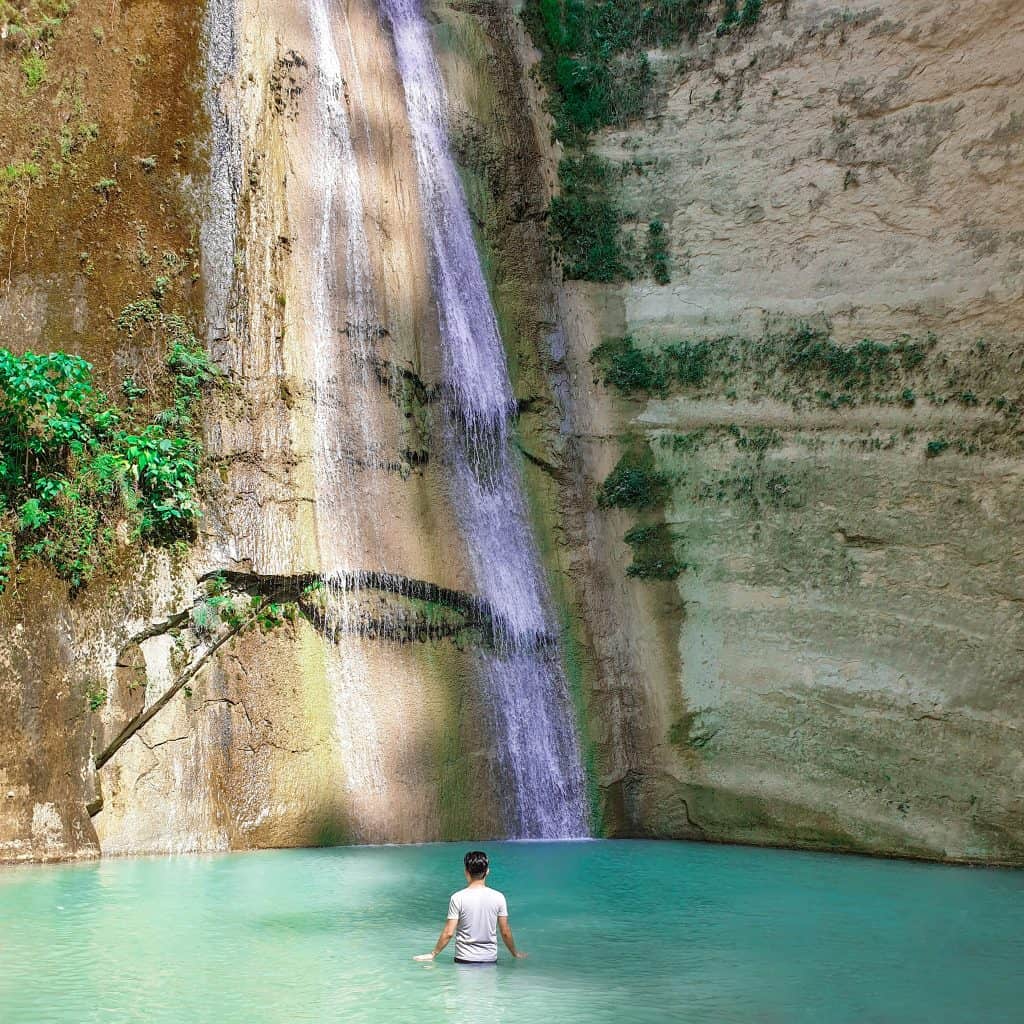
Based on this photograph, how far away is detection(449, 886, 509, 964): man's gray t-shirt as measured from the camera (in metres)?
6.14

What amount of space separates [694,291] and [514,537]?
406cm

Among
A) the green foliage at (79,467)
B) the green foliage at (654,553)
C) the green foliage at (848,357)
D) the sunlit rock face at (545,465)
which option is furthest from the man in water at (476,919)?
the green foliage at (848,357)

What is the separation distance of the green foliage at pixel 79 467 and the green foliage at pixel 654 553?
5.37 m

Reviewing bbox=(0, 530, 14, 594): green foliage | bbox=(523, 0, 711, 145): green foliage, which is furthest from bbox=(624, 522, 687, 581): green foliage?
bbox=(0, 530, 14, 594): green foliage

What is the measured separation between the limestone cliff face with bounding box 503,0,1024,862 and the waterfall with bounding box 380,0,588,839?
606mm

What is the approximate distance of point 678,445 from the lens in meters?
14.2

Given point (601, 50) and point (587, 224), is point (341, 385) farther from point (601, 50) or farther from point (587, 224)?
point (601, 50)

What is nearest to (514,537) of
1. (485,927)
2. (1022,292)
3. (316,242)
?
(316,242)

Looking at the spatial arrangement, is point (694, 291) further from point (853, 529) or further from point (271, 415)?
point (271, 415)

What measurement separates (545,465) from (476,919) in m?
8.70

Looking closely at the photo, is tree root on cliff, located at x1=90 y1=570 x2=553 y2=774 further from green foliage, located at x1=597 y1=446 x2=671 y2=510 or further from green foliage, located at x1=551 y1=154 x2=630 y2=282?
green foliage, located at x1=551 y1=154 x2=630 y2=282

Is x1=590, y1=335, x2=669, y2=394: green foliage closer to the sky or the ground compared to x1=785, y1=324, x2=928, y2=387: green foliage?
closer to the sky

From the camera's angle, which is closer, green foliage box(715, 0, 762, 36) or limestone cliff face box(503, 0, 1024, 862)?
limestone cliff face box(503, 0, 1024, 862)

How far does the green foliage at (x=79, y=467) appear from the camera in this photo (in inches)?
428
